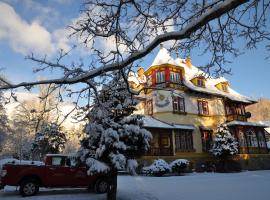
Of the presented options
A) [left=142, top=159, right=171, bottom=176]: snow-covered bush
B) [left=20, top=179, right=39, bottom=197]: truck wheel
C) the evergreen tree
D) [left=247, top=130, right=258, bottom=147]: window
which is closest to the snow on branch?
[left=20, top=179, right=39, bottom=197]: truck wheel

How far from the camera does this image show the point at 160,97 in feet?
96.2

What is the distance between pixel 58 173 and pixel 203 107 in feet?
76.8

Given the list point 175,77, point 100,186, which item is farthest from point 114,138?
point 175,77

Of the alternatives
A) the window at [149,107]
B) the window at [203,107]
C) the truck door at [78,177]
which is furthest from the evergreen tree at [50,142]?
the window at [203,107]

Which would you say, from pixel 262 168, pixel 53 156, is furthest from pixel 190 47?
pixel 262 168

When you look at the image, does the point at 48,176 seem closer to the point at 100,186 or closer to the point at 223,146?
the point at 100,186

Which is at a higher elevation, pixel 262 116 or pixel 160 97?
pixel 262 116

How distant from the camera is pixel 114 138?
10.7 m

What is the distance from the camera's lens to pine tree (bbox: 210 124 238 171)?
28.4m

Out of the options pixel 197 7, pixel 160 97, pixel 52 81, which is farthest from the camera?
pixel 160 97

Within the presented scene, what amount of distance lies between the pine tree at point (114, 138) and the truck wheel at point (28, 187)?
3.18 metres

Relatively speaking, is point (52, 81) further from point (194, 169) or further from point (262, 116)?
point (262, 116)

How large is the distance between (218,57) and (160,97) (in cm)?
2097

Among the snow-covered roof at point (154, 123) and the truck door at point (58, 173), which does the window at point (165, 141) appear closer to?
the snow-covered roof at point (154, 123)
